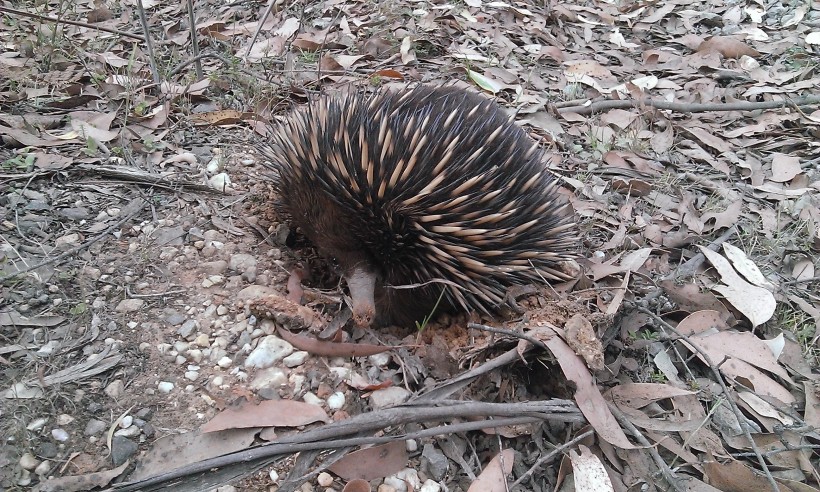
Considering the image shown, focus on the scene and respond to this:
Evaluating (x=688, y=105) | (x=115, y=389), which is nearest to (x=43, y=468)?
(x=115, y=389)

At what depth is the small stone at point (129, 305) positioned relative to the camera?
6.61 feet

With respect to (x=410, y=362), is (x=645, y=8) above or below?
above

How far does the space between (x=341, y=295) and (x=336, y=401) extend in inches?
23.6

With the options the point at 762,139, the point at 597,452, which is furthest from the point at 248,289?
the point at 762,139

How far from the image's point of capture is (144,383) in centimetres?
180


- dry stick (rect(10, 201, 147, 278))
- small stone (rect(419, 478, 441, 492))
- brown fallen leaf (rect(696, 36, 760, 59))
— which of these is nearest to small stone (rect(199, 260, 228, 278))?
dry stick (rect(10, 201, 147, 278))

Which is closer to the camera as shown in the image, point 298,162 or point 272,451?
point 272,451

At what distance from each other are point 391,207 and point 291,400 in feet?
2.70

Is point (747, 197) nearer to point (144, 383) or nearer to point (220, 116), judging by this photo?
point (220, 116)

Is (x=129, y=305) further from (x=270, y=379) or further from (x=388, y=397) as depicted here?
(x=388, y=397)

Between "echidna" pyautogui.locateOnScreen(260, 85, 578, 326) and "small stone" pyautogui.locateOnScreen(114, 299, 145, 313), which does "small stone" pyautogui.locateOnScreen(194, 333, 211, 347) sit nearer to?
"small stone" pyautogui.locateOnScreen(114, 299, 145, 313)

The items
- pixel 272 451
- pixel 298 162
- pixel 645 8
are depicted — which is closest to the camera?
pixel 272 451

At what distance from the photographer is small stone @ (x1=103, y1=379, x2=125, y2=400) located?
5.73 feet

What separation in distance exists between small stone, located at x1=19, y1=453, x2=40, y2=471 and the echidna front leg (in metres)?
1.04
